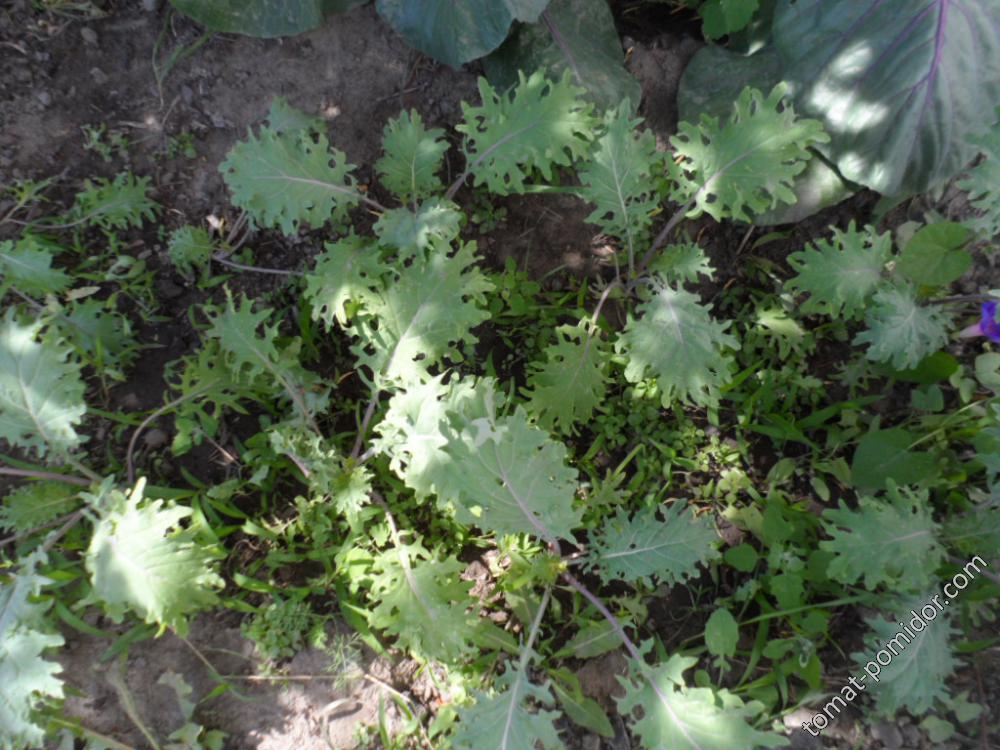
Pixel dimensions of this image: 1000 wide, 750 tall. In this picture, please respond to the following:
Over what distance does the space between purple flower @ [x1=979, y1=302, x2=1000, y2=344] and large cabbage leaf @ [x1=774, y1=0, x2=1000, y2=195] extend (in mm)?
Result: 417

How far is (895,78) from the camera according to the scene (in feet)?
6.89

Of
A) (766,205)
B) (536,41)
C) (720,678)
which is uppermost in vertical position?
(536,41)

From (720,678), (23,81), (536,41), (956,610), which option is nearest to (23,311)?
(23,81)

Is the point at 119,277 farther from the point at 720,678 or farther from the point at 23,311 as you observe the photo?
the point at 720,678

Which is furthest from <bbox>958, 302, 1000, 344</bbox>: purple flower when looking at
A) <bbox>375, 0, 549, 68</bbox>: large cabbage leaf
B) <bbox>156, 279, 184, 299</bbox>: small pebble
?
<bbox>156, 279, 184, 299</bbox>: small pebble

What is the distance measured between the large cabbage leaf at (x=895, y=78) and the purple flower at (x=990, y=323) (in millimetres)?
417

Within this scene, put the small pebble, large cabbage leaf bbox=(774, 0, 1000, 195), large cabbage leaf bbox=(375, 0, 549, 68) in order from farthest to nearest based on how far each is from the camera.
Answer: the small pebble
large cabbage leaf bbox=(375, 0, 549, 68)
large cabbage leaf bbox=(774, 0, 1000, 195)

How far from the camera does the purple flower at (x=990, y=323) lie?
6.78ft

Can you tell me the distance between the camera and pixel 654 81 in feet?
8.61

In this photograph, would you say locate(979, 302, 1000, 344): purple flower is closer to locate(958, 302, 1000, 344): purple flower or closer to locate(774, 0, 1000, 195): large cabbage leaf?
locate(958, 302, 1000, 344): purple flower

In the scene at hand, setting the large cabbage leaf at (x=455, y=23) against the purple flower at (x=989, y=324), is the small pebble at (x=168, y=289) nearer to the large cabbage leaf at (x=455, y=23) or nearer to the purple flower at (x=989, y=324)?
the large cabbage leaf at (x=455, y=23)

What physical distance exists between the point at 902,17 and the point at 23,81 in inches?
116

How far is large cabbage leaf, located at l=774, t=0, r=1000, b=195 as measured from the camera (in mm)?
2055

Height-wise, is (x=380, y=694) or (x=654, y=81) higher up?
(x=654, y=81)
